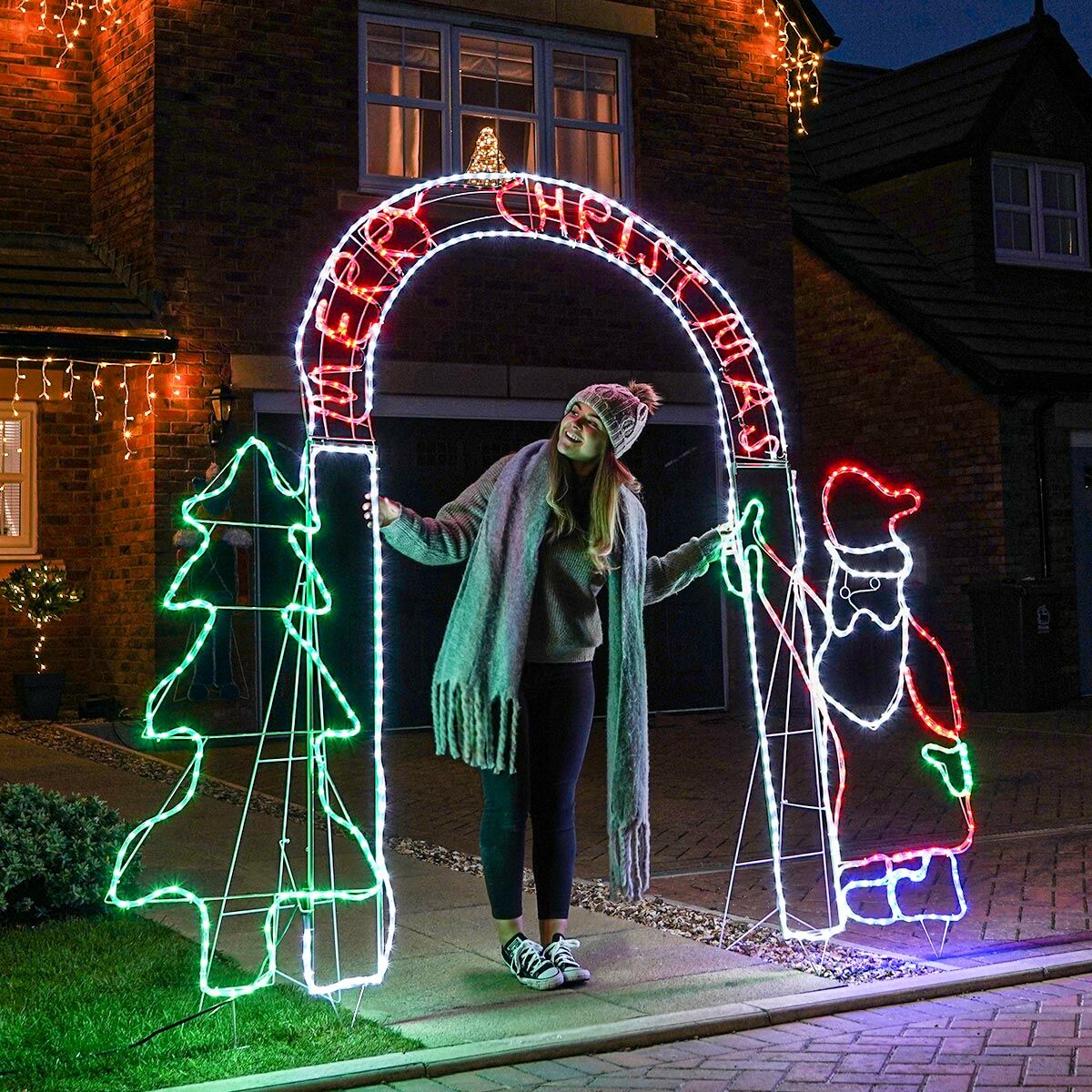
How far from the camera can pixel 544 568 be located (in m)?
5.34

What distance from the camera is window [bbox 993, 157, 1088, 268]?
1681 cm

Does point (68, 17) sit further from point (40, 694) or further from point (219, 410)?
point (40, 694)

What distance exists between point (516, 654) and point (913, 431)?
11595 mm

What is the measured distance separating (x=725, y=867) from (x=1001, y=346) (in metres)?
9.39

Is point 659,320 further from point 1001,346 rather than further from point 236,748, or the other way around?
point 236,748

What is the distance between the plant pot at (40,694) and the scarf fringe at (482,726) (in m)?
7.99

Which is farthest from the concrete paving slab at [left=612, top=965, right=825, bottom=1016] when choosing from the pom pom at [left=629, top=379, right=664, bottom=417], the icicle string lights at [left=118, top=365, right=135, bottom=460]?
the icicle string lights at [left=118, top=365, right=135, bottom=460]

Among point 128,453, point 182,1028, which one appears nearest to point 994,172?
point 128,453

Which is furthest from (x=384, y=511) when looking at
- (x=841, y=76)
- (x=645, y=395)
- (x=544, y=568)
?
(x=841, y=76)

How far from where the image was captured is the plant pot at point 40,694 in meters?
12.4

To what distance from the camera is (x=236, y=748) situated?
12.0 meters

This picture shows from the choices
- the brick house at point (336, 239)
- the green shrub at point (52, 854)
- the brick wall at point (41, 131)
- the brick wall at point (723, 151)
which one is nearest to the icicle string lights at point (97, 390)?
the brick house at point (336, 239)

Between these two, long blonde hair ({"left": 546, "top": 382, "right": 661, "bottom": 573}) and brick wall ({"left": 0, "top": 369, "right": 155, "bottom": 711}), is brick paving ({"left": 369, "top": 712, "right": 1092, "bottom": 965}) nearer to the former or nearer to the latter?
long blonde hair ({"left": 546, "top": 382, "right": 661, "bottom": 573})

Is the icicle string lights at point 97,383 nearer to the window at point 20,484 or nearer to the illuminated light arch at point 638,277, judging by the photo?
the window at point 20,484
